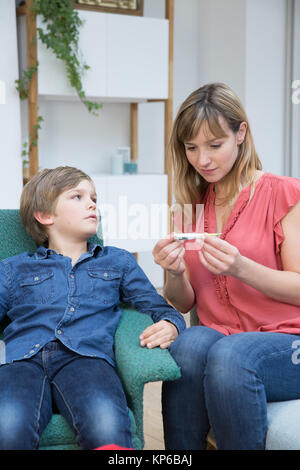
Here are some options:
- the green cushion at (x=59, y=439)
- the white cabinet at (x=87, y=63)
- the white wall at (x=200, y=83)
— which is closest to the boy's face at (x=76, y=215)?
the green cushion at (x=59, y=439)

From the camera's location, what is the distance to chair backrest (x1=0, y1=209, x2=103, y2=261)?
6.03 ft

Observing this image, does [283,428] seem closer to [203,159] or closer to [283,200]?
[283,200]

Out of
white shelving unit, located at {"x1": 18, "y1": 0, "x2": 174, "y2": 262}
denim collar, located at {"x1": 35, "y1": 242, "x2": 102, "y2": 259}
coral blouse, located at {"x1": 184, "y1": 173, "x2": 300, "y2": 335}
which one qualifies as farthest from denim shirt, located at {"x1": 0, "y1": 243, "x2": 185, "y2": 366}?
white shelving unit, located at {"x1": 18, "y1": 0, "x2": 174, "y2": 262}

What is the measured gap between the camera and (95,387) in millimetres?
1396

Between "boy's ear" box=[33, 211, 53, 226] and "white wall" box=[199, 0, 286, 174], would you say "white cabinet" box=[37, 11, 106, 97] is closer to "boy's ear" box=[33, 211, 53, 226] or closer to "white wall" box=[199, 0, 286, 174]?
"white wall" box=[199, 0, 286, 174]

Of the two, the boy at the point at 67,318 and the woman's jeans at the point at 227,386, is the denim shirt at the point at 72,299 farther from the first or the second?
the woman's jeans at the point at 227,386

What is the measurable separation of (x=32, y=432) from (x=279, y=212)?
0.86 meters

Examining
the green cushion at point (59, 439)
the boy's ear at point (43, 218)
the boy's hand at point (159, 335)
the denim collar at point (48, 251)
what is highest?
the boy's ear at point (43, 218)

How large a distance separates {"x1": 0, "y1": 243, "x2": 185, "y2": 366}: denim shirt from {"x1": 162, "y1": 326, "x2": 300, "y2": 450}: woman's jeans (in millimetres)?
154

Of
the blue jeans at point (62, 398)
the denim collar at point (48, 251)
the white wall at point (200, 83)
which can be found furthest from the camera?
the white wall at point (200, 83)

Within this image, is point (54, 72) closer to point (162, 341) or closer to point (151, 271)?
point (151, 271)

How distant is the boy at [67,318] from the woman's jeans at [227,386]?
104 millimetres

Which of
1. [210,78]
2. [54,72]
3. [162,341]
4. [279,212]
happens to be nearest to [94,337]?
[162,341]

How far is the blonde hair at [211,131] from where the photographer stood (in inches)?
62.4
